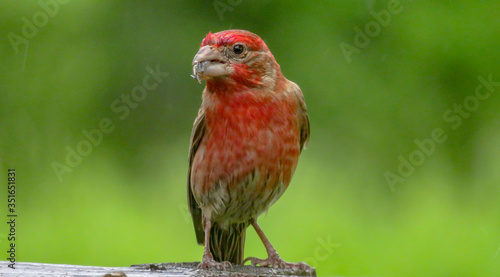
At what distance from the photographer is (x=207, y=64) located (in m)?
4.41

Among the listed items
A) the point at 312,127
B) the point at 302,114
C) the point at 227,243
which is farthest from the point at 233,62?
the point at 312,127

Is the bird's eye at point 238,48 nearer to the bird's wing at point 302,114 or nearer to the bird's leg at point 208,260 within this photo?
the bird's wing at point 302,114

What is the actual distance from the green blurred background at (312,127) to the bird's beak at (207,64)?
1.73 metres

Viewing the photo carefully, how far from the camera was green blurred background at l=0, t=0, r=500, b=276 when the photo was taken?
19.7 feet

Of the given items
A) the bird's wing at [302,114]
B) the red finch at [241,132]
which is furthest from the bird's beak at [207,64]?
the bird's wing at [302,114]

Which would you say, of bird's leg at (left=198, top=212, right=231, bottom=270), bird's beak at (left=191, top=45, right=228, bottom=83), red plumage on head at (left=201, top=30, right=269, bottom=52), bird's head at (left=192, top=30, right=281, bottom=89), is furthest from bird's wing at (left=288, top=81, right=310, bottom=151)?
bird's leg at (left=198, top=212, right=231, bottom=270)

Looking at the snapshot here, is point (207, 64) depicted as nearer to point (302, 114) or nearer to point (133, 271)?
point (302, 114)

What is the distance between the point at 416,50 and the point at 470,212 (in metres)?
1.49

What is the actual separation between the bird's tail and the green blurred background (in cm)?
59

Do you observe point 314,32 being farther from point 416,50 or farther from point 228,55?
point 228,55

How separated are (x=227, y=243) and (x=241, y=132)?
892 millimetres

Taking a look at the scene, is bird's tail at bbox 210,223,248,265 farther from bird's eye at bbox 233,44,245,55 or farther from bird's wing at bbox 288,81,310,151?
bird's eye at bbox 233,44,245,55

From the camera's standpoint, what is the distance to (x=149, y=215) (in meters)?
6.29

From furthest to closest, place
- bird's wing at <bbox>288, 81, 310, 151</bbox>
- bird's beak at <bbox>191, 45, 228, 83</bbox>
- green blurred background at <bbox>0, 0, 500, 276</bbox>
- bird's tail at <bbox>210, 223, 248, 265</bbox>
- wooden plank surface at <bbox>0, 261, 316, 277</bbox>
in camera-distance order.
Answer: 1. green blurred background at <bbox>0, 0, 500, 276</bbox>
2. bird's tail at <bbox>210, 223, 248, 265</bbox>
3. bird's wing at <bbox>288, 81, 310, 151</bbox>
4. bird's beak at <bbox>191, 45, 228, 83</bbox>
5. wooden plank surface at <bbox>0, 261, 316, 277</bbox>
